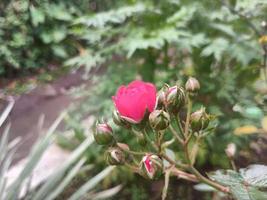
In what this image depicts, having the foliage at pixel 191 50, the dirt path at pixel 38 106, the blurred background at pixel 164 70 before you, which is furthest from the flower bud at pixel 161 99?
the dirt path at pixel 38 106

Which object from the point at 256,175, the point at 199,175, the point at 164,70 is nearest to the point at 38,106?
the point at 164,70

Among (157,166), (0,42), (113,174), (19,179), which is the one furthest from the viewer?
(0,42)

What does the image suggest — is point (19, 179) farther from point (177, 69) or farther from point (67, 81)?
point (67, 81)

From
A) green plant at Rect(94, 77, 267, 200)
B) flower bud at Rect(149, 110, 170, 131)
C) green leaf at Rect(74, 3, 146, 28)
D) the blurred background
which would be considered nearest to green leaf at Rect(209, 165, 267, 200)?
green plant at Rect(94, 77, 267, 200)

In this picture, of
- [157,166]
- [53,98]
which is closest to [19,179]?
[157,166]

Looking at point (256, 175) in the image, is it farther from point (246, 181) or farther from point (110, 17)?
point (110, 17)

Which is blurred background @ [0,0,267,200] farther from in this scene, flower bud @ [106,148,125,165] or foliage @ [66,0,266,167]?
flower bud @ [106,148,125,165]
